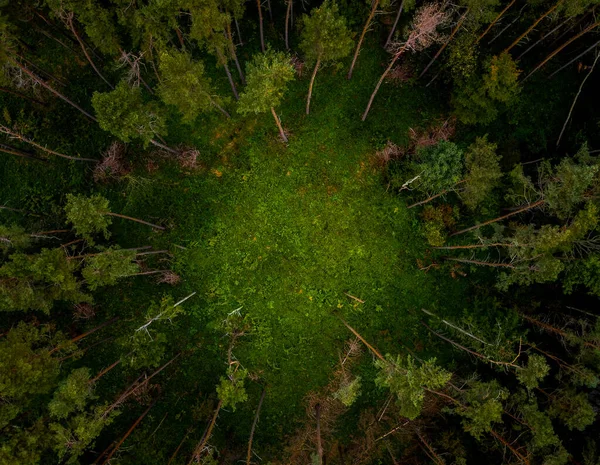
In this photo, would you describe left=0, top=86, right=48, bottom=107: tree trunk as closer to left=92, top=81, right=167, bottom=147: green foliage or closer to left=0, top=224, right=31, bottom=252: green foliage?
left=92, top=81, right=167, bottom=147: green foliage

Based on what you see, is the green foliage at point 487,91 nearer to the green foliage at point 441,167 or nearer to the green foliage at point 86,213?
the green foliage at point 441,167

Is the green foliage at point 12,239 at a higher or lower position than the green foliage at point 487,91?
lower

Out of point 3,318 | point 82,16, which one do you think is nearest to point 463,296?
point 82,16

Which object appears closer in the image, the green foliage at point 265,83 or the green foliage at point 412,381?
the green foliage at point 265,83

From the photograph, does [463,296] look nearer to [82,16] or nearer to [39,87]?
[82,16]

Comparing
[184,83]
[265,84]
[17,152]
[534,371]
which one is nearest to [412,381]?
[534,371]

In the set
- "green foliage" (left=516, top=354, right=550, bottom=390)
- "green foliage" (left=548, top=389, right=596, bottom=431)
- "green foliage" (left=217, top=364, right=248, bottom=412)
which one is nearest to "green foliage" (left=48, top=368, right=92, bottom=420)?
"green foliage" (left=217, top=364, right=248, bottom=412)

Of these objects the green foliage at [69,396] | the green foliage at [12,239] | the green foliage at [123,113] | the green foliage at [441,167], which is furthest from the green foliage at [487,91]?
the green foliage at [69,396]
